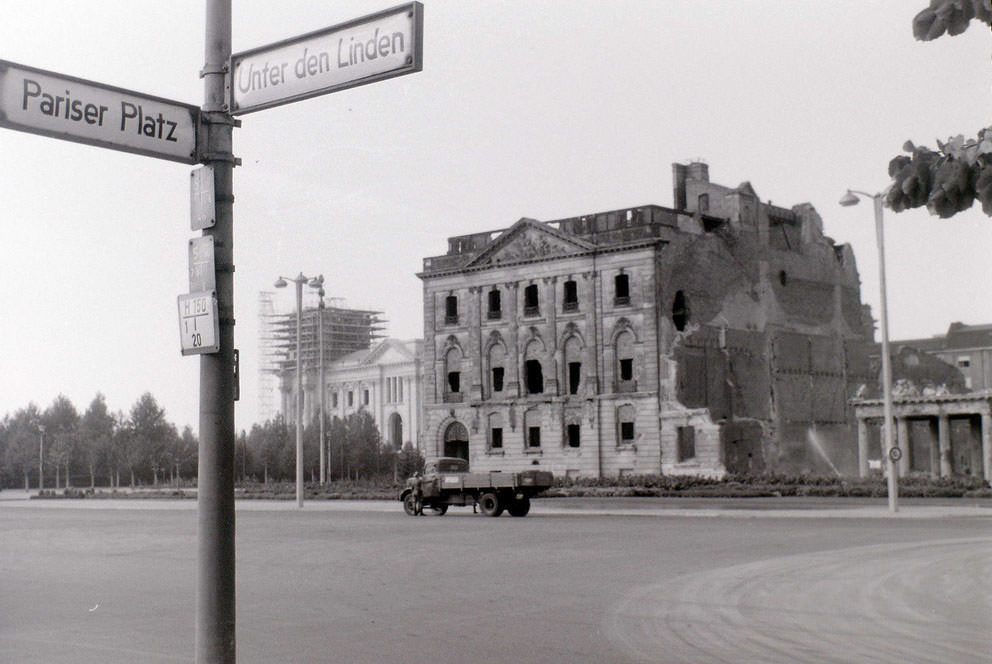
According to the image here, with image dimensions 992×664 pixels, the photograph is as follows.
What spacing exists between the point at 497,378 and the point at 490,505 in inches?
1495

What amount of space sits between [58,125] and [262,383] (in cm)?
11742

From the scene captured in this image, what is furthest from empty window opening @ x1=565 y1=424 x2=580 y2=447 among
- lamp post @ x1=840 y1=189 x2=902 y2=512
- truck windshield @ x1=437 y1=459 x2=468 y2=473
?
lamp post @ x1=840 y1=189 x2=902 y2=512

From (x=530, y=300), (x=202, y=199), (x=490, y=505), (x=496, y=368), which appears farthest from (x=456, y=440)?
(x=202, y=199)

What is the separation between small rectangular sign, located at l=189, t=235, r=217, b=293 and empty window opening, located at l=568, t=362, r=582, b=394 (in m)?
61.9

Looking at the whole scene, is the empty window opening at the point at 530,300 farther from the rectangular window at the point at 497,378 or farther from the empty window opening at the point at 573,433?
the empty window opening at the point at 573,433

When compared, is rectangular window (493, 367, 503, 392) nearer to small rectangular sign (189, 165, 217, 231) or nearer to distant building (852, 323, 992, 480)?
distant building (852, 323, 992, 480)

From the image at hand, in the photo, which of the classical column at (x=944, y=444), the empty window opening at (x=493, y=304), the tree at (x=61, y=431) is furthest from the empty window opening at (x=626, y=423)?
Result: the tree at (x=61, y=431)

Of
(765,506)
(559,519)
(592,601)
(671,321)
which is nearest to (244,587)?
(592,601)

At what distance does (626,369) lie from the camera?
65500 millimetres

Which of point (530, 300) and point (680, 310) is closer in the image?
point (680, 310)

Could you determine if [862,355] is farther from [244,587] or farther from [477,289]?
Result: [244,587]

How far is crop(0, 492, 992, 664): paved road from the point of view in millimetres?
9695

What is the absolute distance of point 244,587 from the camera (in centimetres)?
1473

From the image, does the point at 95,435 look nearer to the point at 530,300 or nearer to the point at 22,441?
the point at 22,441
